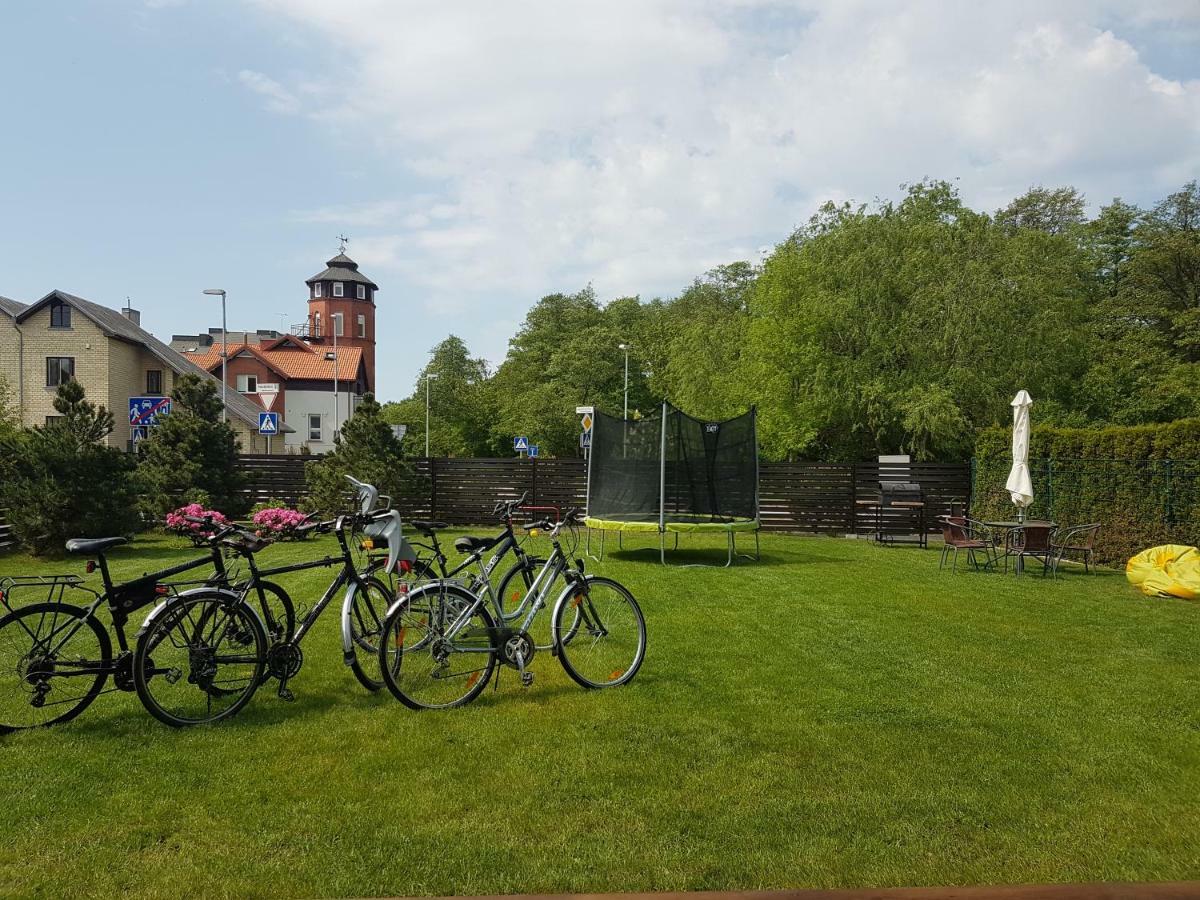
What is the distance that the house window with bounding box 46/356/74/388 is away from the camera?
41719 mm

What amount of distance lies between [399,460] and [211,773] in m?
15.6

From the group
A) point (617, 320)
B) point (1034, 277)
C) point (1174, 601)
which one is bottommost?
point (1174, 601)

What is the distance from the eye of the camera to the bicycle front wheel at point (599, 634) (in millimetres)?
5609

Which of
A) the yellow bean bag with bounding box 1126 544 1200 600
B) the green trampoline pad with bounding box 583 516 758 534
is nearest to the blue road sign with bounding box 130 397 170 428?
the green trampoline pad with bounding box 583 516 758 534

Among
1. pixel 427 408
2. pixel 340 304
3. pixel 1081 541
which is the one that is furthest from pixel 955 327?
pixel 340 304

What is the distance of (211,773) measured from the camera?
4.09 meters

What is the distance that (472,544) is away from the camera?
5.45 meters

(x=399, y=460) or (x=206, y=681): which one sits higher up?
(x=399, y=460)

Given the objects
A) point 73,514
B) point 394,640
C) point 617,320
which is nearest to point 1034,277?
point 73,514

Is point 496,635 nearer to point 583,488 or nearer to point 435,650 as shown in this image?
point 435,650

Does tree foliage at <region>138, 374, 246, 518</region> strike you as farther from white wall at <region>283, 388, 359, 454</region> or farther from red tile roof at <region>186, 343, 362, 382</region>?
white wall at <region>283, 388, 359, 454</region>

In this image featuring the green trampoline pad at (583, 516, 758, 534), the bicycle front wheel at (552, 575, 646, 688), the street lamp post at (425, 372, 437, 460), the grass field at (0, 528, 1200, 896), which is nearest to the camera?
the grass field at (0, 528, 1200, 896)

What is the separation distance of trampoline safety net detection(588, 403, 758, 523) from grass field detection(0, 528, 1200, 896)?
7.52 meters

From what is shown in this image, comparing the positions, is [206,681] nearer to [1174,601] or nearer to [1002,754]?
[1002,754]
